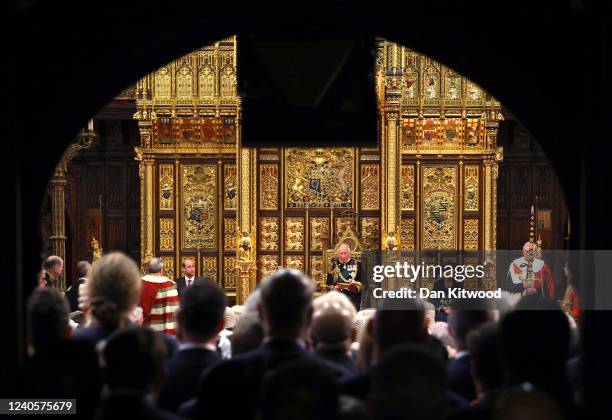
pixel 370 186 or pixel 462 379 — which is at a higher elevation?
pixel 370 186

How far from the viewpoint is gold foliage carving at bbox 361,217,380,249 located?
16.9 m

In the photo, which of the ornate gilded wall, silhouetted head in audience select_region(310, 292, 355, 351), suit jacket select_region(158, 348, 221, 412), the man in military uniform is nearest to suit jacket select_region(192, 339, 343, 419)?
suit jacket select_region(158, 348, 221, 412)

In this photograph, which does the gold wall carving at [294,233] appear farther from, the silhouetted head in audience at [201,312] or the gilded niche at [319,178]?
the silhouetted head in audience at [201,312]

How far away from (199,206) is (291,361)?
13.4 m

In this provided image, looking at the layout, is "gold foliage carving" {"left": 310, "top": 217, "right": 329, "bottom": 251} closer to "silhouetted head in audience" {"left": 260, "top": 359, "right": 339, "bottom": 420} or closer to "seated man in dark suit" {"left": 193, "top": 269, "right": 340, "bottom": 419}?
"seated man in dark suit" {"left": 193, "top": 269, "right": 340, "bottom": 419}

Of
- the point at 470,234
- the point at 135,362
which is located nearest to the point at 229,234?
the point at 470,234

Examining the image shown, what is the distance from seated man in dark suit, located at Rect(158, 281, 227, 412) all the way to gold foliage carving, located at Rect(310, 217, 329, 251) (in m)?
11.9

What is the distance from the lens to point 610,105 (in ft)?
16.5

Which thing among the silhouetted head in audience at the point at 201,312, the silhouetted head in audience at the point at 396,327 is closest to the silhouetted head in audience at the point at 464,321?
the silhouetted head in audience at the point at 396,327

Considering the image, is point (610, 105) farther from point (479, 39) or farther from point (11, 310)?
Result: point (11, 310)

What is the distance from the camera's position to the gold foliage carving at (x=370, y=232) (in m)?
16.9

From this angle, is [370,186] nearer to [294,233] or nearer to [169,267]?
[294,233]

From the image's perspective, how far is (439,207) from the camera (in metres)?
17.3

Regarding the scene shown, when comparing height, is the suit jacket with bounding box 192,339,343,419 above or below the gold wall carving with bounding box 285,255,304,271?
above
